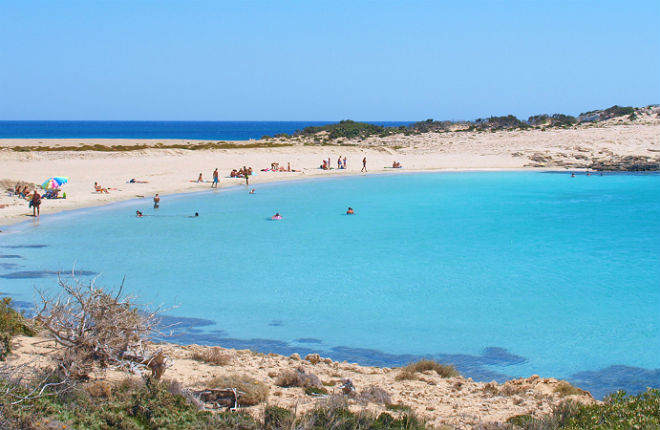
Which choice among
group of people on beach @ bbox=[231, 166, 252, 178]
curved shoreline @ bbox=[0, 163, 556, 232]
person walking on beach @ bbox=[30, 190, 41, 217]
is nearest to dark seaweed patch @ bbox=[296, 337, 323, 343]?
curved shoreline @ bbox=[0, 163, 556, 232]

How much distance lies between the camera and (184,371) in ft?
27.9

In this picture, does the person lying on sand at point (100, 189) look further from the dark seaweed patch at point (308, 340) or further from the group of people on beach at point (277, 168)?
the dark seaweed patch at point (308, 340)

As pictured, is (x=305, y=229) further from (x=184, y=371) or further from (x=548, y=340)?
(x=184, y=371)

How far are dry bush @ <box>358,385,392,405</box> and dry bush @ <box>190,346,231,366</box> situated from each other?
2.32 meters

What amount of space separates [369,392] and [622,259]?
1437 cm

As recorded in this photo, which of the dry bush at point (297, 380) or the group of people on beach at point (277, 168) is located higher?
the group of people on beach at point (277, 168)

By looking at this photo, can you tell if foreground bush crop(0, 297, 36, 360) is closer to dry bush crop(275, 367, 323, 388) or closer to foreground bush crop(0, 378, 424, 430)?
foreground bush crop(0, 378, 424, 430)

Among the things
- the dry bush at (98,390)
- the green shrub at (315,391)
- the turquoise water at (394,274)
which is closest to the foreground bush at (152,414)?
the dry bush at (98,390)

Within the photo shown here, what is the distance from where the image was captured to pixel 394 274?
56.2 feet

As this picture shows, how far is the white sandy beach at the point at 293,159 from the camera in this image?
31359 mm

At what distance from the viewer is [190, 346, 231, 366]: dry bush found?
357 inches

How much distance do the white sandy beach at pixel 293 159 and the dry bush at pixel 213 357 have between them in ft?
53.4

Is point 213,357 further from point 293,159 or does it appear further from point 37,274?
point 293,159

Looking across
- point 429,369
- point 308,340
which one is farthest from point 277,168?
point 429,369
